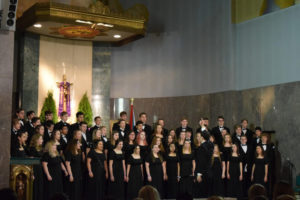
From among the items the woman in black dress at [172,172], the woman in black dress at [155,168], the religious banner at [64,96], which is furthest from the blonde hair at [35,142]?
the religious banner at [64,96]

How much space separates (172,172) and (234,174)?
1.73 metres

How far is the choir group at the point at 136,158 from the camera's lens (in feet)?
32.0

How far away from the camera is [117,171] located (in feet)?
35.1

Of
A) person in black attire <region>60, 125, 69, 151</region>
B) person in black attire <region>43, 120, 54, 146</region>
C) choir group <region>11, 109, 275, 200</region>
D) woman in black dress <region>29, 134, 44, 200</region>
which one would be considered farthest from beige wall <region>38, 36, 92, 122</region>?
woman in black dress <region>29, 134, 44, 200</region>

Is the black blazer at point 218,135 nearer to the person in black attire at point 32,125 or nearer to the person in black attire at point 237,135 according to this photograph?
the person in black attire at point 237,135

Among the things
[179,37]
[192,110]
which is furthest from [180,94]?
[179,37]

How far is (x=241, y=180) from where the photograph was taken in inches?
469

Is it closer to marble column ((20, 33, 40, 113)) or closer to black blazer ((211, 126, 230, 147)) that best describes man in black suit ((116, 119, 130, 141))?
black blazer ((211, 126, 230, 147))

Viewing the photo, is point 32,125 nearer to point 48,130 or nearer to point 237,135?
point 48,130

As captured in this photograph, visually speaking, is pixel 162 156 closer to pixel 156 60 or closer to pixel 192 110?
pixel 192 110

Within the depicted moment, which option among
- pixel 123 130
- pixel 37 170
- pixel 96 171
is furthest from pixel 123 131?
pixel 37 170

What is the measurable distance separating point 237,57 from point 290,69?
2240 millimetres

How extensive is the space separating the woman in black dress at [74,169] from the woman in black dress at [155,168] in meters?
1.62

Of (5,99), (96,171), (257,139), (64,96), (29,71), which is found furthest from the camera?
(64,96)
